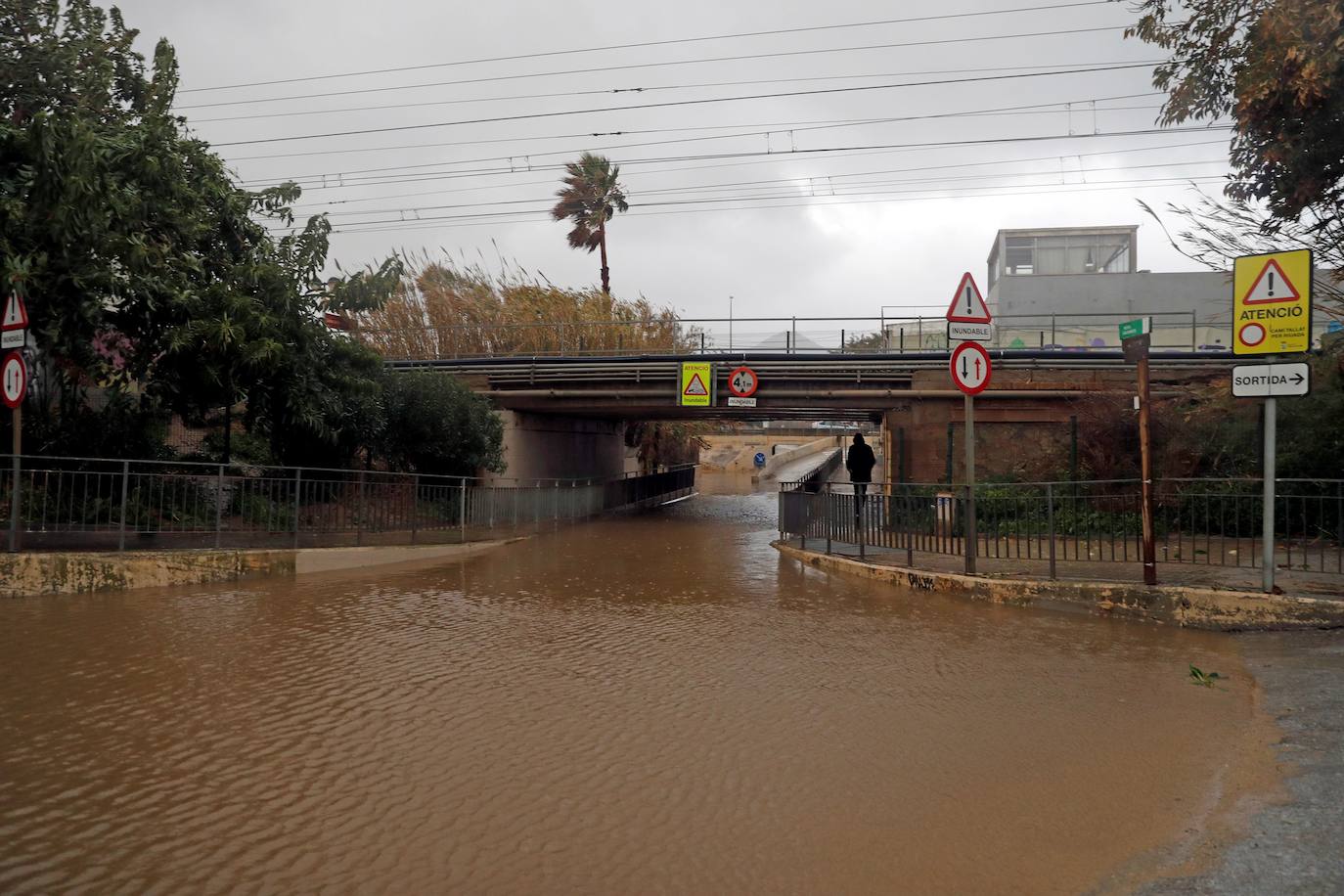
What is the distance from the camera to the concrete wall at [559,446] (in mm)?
26078

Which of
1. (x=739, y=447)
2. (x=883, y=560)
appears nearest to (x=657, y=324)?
(x=883, y=560)

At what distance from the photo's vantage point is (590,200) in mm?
42312

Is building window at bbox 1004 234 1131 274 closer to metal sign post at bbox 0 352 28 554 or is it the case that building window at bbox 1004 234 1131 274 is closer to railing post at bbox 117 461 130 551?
railing post at bbox 117 461 130 551

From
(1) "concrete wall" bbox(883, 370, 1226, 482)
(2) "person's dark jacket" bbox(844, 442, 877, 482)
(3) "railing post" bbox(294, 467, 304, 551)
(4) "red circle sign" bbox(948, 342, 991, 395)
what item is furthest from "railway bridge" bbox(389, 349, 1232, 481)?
(3) "railing post" bbox(294, 467, 304, 551)

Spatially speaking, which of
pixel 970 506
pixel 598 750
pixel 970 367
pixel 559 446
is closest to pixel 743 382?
pixel 559 446

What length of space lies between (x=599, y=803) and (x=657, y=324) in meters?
29.0

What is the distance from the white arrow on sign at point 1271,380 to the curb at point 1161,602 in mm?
1801

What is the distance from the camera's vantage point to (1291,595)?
8359 mm

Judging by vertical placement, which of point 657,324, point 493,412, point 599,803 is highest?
point 657,324

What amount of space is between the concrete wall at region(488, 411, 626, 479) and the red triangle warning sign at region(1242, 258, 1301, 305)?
681 inches

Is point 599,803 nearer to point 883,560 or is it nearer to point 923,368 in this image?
point 883,560

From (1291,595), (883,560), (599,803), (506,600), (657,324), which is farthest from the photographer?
(657,324)

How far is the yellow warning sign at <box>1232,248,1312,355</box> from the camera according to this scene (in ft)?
27.3

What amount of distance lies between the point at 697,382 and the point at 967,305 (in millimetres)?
13593
